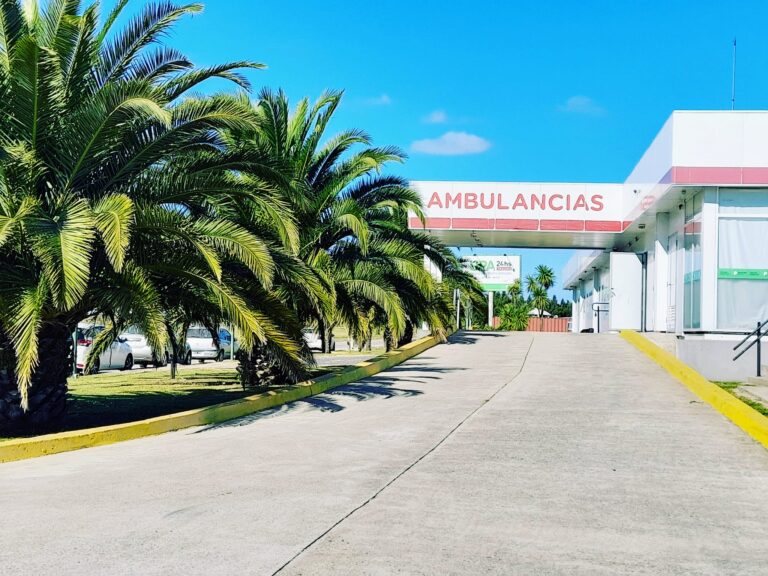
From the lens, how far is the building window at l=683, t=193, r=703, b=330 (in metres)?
18.2

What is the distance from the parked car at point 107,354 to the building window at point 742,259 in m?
14.3

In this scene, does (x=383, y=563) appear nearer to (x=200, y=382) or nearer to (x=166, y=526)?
(x=166, y=526)

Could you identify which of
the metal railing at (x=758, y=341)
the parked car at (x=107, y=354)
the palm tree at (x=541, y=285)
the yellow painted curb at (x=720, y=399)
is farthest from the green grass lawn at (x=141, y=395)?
the palm tree at (x=541, y=285)

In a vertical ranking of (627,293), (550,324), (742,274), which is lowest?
(550,324)

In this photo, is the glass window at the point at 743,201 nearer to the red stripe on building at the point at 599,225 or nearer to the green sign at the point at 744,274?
the green sign at the point at 744,274

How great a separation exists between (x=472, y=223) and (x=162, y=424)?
1915 cm

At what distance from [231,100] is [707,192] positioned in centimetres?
1135

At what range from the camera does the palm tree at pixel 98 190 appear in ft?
30.1

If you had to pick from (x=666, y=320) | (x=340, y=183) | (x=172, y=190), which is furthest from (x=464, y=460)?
(x=666, y=320)

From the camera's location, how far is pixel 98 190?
10586mm

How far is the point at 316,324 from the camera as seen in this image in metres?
17.2

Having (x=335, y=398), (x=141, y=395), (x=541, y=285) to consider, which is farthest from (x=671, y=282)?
(x=541, y=285)

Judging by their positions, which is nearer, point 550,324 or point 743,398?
point 743,398

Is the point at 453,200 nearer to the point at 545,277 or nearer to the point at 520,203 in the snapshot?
the point at 520,203
